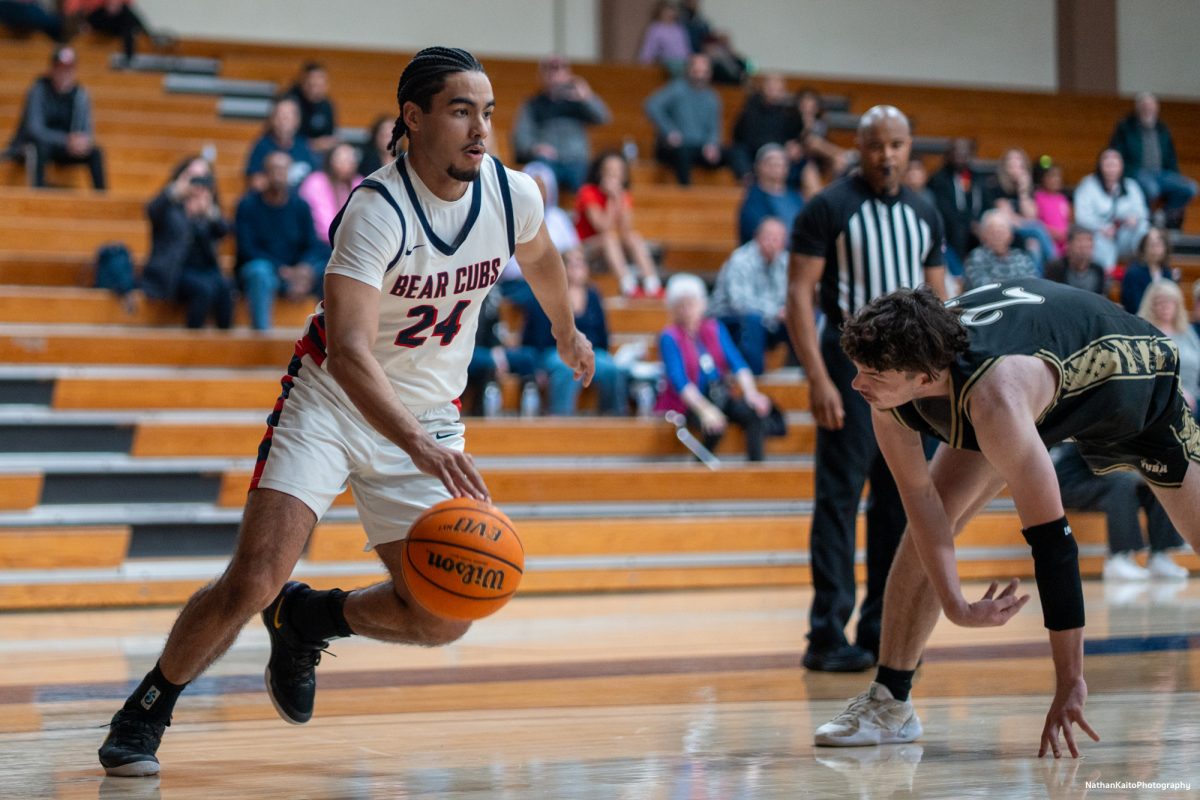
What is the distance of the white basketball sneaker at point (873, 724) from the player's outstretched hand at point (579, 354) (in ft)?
3.58

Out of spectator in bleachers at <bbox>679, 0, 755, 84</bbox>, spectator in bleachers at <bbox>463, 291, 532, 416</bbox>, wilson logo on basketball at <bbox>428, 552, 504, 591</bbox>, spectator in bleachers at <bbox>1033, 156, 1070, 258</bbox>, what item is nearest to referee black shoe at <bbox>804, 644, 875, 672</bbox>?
wilson logo on basketball at <bbox>428, 552, 504, 591</bbox>

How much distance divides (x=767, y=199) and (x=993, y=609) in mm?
8386

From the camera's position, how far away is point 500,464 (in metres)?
8.85

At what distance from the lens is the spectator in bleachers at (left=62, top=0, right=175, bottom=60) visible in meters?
13.2

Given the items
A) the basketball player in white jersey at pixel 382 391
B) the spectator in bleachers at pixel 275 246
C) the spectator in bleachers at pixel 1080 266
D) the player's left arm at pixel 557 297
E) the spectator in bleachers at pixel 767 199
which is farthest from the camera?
the spectator in bleachers at pixel 767 199

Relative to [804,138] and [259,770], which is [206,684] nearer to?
[259,770]

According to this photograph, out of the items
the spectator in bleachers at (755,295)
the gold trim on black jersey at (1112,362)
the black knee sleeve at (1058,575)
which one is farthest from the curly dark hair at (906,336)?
the spectator in bleachers at (755,295)

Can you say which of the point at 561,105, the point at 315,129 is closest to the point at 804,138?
the point at 561,105

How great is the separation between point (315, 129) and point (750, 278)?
143 inches

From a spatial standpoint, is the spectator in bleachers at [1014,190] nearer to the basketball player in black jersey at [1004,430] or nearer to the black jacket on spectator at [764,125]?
the black jacket on spectator at [764,125]

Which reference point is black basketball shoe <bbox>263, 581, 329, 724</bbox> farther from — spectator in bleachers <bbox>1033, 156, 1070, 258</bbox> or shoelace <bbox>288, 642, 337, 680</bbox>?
spectator in bleachers <bbox>1033, 156, 1070, 258</bbox>

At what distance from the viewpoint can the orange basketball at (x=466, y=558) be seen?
3332 mm

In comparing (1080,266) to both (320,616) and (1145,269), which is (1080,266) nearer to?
(1145,269)

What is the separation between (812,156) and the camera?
43.2 feet
